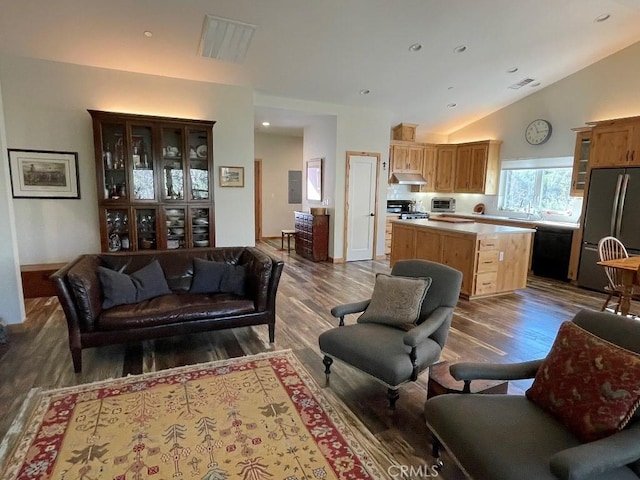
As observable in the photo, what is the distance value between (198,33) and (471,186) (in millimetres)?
6100

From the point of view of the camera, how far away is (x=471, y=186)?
25.8ft

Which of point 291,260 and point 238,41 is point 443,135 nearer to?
point 291,260

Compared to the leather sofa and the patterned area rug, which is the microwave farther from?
the patterned area rug

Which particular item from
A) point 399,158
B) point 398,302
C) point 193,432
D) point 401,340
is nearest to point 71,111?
point 193,432

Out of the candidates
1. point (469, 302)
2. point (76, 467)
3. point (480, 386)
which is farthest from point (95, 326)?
point (469, 302)

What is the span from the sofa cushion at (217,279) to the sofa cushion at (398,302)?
4.20ft

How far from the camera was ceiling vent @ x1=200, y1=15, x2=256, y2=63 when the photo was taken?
13.1 feet

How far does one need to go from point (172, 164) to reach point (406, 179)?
485 cm

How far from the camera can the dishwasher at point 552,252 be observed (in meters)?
5.79

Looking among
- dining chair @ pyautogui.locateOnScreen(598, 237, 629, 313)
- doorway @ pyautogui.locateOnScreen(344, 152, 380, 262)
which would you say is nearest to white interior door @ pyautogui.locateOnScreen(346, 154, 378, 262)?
doorway @ pyautogui.locateOnScreen(344, 152, 380, 262)

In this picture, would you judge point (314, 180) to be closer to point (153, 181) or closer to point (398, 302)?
point (153, 181)

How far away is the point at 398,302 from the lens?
270 centimetres

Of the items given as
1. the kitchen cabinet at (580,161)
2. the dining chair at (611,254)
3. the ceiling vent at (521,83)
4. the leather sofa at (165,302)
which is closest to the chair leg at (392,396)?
the leather sofa at (165,302)

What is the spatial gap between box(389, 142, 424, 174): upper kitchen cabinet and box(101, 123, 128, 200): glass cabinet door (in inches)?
204
